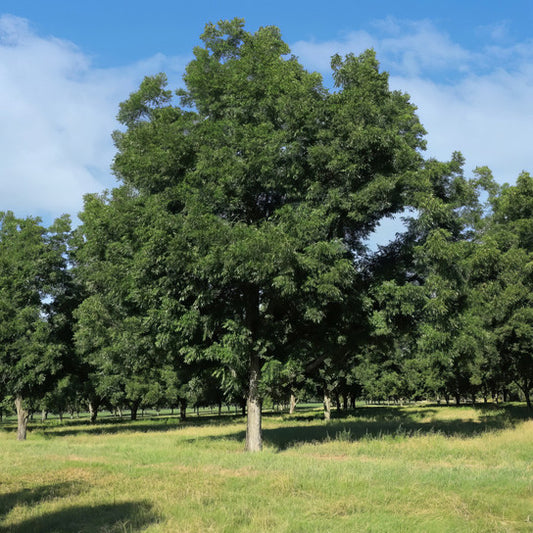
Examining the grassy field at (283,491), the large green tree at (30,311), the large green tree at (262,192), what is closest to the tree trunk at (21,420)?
the large green tree at (30,311)

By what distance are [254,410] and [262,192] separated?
27.1 feet

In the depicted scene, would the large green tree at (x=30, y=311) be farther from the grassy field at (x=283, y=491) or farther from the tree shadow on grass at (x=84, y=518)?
the tree shadow on grass at (x=84, y=518)

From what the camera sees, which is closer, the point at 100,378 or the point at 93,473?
the point at 93,473

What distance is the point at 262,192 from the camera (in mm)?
17281

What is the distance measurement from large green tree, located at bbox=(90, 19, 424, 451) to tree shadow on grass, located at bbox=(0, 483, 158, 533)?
6618mm

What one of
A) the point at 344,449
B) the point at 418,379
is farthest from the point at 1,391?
the point at 418,379

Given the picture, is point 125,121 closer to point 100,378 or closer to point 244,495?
point 244,495

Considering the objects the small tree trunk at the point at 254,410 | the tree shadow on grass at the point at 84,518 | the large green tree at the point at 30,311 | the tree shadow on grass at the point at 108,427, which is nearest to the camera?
the tree shadow on grass at the point at 84,518

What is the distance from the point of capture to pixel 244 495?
8992 mm

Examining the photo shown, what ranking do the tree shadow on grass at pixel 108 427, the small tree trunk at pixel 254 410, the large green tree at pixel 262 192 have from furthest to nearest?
the tree shadow on grass at pixel 108 427, the small tree trunk at pixel 254 410, the large green tree at pixel 262 192

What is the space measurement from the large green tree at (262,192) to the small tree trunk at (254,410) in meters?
0.04

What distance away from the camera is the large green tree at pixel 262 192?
1447 centimetres

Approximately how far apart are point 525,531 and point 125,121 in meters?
20.4

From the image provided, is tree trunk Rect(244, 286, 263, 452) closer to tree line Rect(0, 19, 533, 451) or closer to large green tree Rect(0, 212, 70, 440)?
tree line Rect(0, 19, 533, 451)
